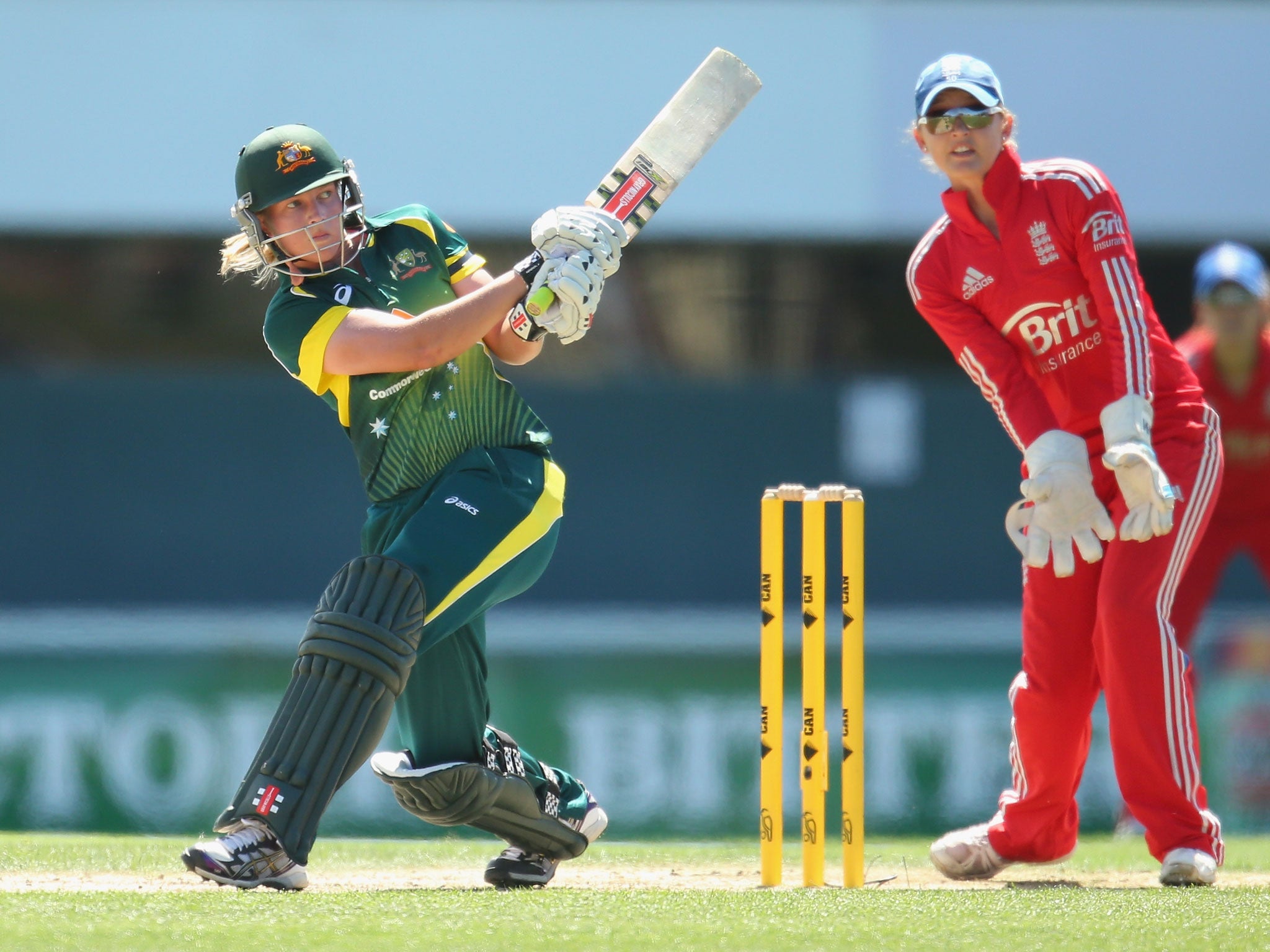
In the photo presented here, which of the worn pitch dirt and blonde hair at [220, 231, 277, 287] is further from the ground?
blonde hair at [220, 231, 277, 287]

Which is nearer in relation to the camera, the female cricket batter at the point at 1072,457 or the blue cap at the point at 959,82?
the female cricket batter at the point at 1072,457

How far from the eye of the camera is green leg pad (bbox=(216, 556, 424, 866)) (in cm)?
293

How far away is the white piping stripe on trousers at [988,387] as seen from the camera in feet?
11.5

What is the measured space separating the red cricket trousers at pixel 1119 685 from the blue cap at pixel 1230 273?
79.1 inches

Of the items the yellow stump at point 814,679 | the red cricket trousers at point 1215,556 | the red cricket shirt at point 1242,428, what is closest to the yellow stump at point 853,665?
the yellow stump at point 814,679

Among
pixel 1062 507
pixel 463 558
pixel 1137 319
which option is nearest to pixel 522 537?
pixel 463 558

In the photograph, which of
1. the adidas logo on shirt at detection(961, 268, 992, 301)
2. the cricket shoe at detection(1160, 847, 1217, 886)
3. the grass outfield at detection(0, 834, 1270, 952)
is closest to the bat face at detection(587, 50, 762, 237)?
the adidas logo on shirt at detection(961, 268, 992, 301)

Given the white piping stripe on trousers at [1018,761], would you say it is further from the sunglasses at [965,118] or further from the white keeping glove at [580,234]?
the white keeping glove at [580,234]

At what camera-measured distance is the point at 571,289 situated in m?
3.11

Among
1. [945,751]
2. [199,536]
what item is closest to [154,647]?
[199,536]

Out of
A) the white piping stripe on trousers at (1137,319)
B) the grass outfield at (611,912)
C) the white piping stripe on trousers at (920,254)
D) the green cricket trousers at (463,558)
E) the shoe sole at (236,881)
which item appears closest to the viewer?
the grass outfield at (611,912)

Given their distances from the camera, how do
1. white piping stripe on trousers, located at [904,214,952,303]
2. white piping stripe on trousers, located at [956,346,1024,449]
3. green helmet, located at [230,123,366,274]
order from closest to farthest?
green helmet, located at [230,123,366,274] → white piping stripe on trousers, located at [956,346,1024,449] → white piping stripe on trousers, located at [904,214,952,303]

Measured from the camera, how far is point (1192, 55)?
805cm

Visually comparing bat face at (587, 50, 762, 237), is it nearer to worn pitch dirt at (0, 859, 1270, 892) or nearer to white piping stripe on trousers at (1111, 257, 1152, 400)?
white piping stripe on trousers at (1111, 257, 1152, 400)
